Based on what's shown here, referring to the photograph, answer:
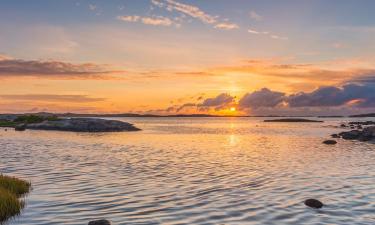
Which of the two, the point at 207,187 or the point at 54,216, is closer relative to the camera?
the point at 54,216

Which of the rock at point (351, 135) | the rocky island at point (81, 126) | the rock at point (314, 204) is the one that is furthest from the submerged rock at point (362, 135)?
the rock at point (314, 204)

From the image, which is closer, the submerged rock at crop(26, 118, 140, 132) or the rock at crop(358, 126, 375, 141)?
the rock at crop(358, 126, 375, 141)

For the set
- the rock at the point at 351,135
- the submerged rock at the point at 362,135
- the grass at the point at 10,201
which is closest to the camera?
the grass at the point at 10,201

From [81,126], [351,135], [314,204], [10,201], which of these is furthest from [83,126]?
[314,204]

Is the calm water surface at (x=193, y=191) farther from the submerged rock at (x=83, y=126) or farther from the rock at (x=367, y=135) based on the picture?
the submerged rock at (x=83, y=126)

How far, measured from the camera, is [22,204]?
64.0ft

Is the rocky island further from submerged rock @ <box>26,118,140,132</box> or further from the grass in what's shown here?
the grass

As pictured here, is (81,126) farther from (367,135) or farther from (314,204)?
(314,204)

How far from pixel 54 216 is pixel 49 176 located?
39.8 ft

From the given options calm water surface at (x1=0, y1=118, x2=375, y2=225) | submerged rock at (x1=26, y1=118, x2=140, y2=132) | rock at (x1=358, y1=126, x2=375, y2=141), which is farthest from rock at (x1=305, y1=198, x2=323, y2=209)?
submerged rock at (x1=26, y1=118, x2=140, y2=132)

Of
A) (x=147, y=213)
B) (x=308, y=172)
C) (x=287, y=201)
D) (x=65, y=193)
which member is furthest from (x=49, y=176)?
(x=308, y=172)

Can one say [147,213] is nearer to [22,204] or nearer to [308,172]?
[22,204]

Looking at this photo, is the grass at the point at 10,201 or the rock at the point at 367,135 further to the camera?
the rock at the point at 367,135

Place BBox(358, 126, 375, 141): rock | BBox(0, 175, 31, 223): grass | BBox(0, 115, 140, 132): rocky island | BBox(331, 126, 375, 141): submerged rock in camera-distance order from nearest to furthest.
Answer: BBox(0, 175, 31, 223): grass < BBox(358, 126, 375, 141): rock < BBox(331, 126, 375, 141): submerged rock < BBox(0, 115, 140, 132): rocky island
